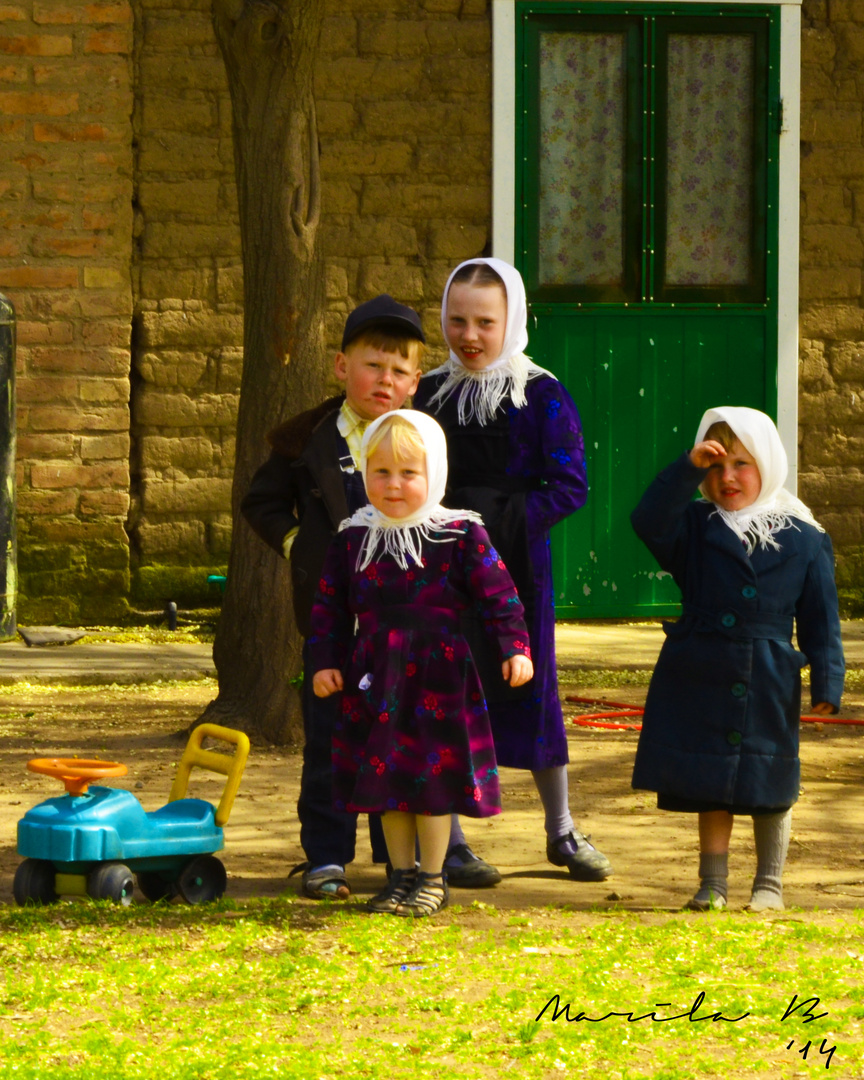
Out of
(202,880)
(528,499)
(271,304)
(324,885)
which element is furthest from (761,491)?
(271,304)

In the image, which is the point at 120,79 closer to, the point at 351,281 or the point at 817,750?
the point at 351,281

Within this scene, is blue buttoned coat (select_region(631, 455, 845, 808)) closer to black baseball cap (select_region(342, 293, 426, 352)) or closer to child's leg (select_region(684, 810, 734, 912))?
child's leg (select_region(684, 810, 734, 912))

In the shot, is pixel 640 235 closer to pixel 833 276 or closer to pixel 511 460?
pixel 833 276

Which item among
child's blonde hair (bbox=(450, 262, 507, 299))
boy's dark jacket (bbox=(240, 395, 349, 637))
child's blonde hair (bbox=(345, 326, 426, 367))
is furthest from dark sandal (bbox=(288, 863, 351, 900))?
child's blonde hair (bbox=(450, 262, 507, 299))

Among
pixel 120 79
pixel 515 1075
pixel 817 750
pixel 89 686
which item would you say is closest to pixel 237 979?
pixel 515 1075

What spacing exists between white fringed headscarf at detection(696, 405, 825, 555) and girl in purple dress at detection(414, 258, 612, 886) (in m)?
0.41

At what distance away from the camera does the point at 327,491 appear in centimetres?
429

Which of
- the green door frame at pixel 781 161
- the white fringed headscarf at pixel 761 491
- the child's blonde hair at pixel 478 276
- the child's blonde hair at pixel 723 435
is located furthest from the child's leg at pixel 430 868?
the green door frame at pixel 781 161

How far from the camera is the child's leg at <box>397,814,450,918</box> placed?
157 inches

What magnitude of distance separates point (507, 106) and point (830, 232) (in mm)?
1991

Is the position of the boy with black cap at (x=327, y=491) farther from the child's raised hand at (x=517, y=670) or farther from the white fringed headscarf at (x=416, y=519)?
the child's raised hand at (x=517, y=670)

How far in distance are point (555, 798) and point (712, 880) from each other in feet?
1.71

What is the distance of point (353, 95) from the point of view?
9211 millimetres

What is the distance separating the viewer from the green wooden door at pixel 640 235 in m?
9.41
